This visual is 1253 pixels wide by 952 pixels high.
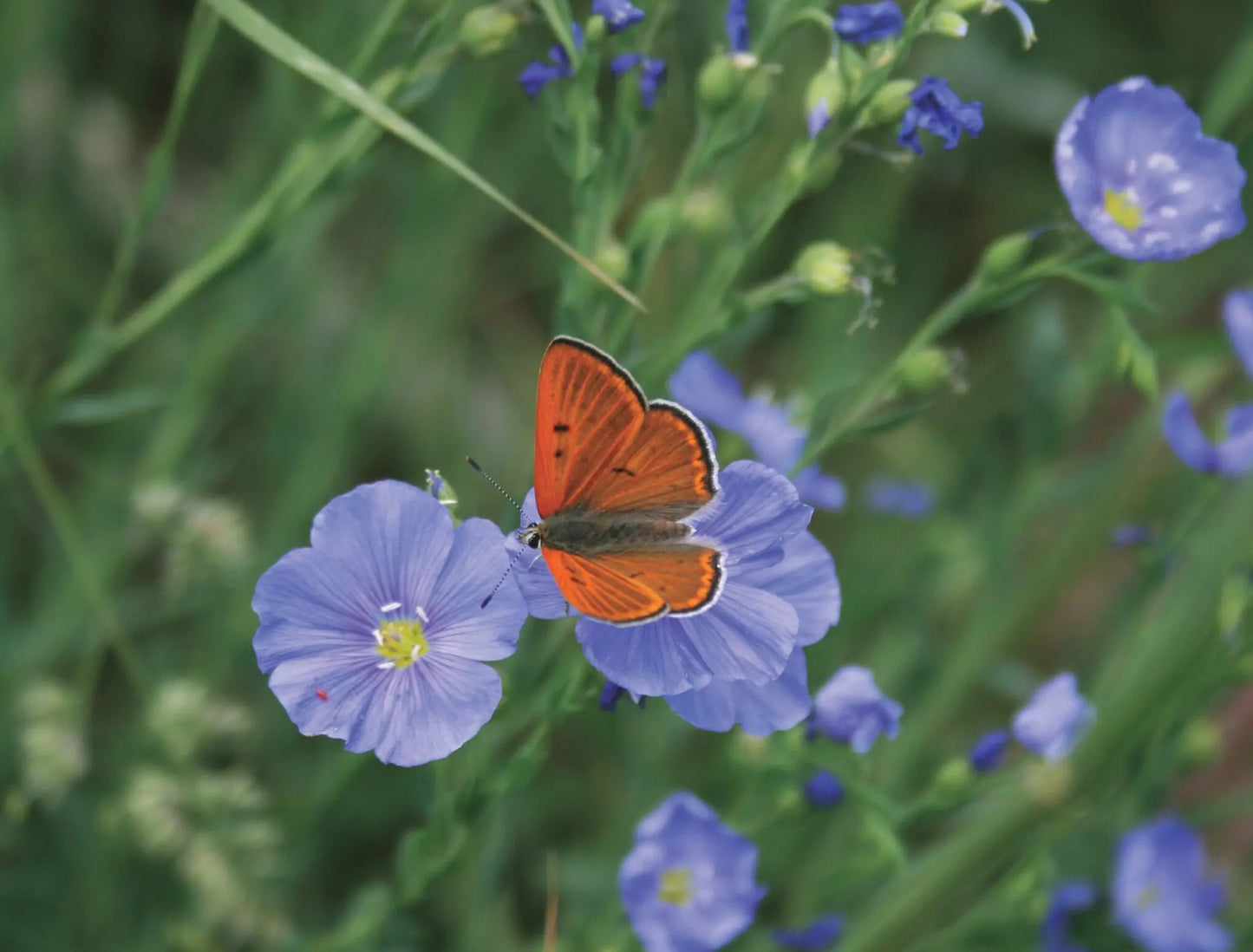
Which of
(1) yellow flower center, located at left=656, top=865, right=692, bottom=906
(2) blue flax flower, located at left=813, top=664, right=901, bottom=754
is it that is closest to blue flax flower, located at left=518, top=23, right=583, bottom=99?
(2) blue flax flower, located at left=813, top=664, right=901, bottom=754

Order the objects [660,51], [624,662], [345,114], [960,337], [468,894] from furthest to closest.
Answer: [960,337] < [468,894] < [660,51] < [345,114] < [624,662]

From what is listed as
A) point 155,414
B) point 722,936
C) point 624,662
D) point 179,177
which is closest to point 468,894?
point 722,936

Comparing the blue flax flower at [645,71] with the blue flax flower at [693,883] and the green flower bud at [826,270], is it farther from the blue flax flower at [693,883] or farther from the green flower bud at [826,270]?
the blue flax flower at [693,883]

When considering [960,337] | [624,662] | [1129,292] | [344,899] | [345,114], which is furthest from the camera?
[960,337]

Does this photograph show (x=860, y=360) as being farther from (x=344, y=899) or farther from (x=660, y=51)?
(x=344, y=899)

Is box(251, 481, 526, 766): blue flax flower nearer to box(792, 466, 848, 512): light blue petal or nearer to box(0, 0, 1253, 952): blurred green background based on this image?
box(0, 0, 1253, 952): blurred green background

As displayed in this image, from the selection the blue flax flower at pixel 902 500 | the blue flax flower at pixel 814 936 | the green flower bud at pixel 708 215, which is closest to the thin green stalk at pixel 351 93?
the green flower bud at pixel 708 215

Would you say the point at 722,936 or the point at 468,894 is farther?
the point at 468,894
